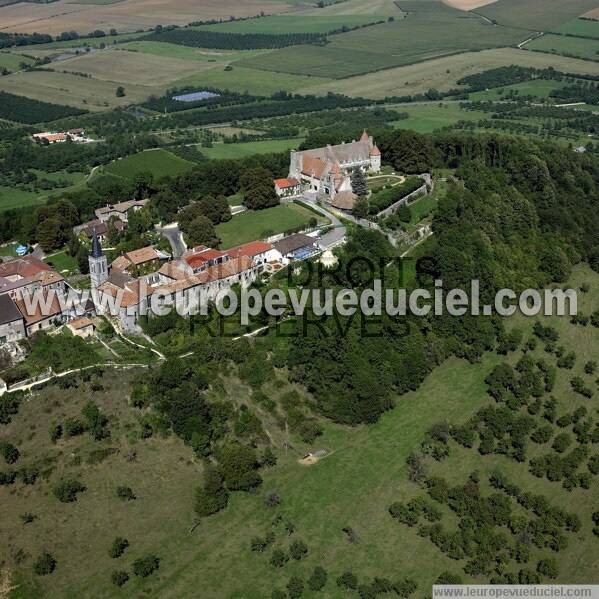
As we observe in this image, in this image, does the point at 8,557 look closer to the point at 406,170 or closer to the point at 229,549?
the point at 229,549

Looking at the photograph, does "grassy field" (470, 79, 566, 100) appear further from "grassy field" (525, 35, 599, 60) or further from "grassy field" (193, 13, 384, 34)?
"grassy field" (193, 13, 384, 34)

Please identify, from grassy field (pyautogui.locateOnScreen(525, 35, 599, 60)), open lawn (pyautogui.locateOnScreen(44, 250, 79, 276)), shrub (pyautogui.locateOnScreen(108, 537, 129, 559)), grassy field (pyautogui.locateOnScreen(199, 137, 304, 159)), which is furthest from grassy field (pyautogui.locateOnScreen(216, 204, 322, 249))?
grassy field (pyautogui.locateOnScreen(525, 35, 599, 60))

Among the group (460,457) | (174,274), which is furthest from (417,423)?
(174,274)

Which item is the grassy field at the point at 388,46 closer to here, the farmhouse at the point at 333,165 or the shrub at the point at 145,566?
the farmhouse at the point at 333,165

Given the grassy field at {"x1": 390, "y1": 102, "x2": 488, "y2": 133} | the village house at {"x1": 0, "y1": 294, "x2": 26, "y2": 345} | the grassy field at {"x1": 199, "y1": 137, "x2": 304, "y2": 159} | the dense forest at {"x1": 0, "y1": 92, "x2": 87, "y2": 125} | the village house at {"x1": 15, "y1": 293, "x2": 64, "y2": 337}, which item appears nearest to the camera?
the village house at {"x1": 0, "y1": 294, "x2": 26, "y2": 345}

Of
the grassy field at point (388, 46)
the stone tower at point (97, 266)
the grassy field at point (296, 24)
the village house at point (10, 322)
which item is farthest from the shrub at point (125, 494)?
the grassy field at point (296, 24)
